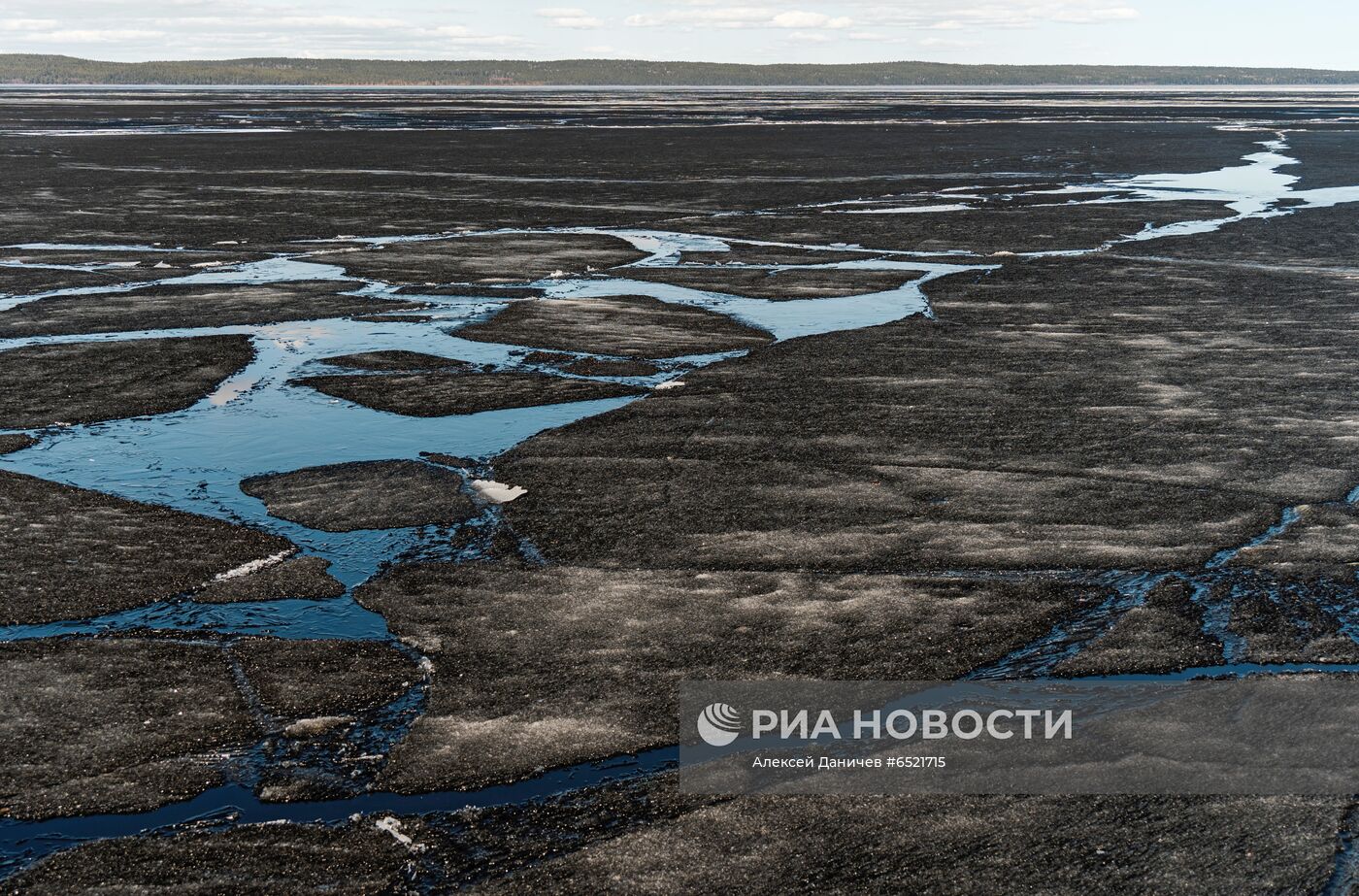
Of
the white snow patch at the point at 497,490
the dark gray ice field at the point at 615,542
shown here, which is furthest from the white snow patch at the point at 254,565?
the white snow patch at the point at 497,490

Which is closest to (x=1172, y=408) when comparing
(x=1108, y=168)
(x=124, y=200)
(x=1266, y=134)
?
(x=124, y=200)

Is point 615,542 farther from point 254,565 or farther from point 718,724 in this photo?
point 718,724

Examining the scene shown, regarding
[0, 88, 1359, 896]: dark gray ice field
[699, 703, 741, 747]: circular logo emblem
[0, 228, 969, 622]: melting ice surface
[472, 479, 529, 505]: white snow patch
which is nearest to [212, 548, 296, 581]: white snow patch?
[0, 88, 1359, 896]: dark gray ice field

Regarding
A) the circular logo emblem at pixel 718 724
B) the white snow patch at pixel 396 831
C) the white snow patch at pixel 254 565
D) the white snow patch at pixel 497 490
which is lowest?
the white snow patch at pixel 396 831

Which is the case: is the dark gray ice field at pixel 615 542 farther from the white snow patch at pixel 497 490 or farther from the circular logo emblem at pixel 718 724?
the circular logo emblem at pixel 718 724

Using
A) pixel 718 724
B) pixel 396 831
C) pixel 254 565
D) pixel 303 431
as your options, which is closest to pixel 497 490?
pixel 254 565

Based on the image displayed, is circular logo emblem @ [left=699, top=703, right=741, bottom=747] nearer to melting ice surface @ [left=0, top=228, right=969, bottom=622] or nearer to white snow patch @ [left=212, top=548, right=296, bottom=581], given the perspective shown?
melting ice surface @ [left=0, top=228, right=969, bottom=622]
